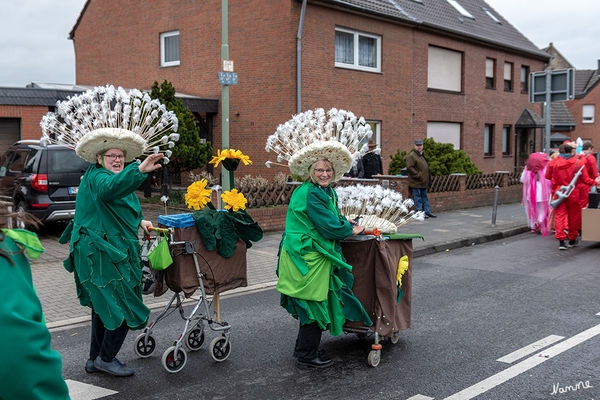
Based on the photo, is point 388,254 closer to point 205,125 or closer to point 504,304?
point 504,304

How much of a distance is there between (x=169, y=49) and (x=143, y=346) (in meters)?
19.3

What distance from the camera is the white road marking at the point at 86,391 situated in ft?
14.8

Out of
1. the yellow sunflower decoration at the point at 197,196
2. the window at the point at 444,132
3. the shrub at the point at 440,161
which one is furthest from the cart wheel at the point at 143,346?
the window at the point at 444,132

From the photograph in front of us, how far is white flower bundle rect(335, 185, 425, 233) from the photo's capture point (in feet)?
17.8

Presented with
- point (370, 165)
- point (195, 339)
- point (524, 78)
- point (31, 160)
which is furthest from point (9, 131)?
point (524, 78)

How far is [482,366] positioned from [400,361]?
68 cm

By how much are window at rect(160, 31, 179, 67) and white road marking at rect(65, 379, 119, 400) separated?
19.2 m

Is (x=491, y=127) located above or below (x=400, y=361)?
above

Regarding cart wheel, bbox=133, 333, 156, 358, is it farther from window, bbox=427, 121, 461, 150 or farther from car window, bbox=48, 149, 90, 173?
window, bbox=427, 121, 461, 150

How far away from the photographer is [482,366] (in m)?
5.08

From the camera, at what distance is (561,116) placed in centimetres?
4603

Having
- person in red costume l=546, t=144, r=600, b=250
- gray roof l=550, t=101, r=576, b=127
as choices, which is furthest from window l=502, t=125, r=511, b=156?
person in red costume l=546, t=144, r=600, b=250

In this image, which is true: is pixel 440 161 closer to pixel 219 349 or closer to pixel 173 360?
pixel 219 349

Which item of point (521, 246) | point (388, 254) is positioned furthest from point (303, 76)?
point (388, 254)
